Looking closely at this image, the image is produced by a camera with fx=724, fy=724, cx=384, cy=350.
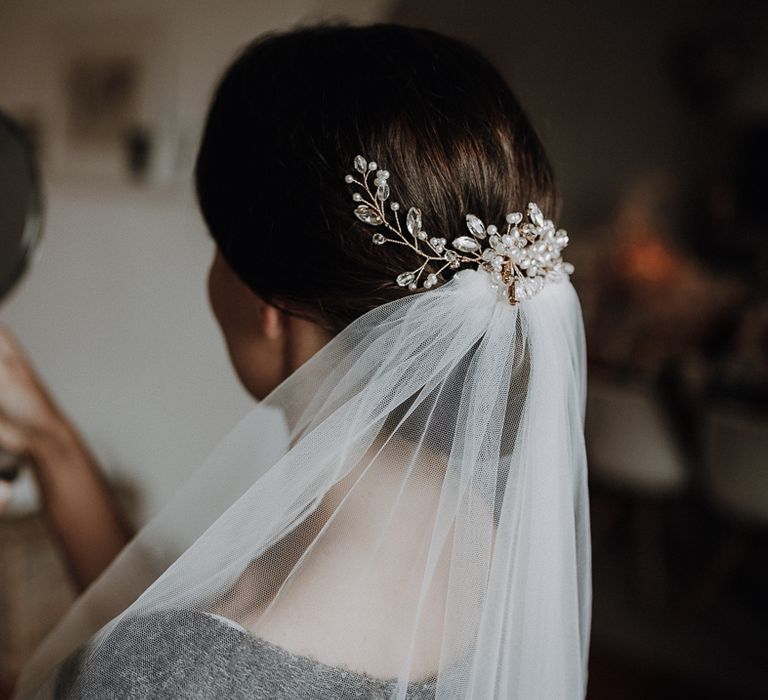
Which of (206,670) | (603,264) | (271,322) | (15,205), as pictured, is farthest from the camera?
(603,264)

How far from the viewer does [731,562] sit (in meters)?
2.50

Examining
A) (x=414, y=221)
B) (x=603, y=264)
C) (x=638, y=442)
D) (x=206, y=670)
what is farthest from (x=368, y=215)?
(x=603, y=264)

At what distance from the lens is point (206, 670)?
604 mm

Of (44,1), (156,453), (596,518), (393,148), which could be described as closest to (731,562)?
(596,518)

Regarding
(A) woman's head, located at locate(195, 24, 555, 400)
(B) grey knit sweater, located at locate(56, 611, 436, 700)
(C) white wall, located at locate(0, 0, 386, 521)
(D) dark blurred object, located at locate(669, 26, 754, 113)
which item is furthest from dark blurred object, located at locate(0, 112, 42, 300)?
(D) dark blurred object, located at locate(669, 26, 754, 113)

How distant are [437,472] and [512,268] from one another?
7.9 inches

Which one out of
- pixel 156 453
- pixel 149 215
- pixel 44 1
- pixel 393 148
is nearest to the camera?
pixel 393 148

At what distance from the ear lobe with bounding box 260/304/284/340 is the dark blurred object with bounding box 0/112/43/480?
18.2 inches

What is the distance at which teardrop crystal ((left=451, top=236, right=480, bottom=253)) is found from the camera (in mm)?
638

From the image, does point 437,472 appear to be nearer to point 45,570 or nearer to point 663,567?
point 45,570

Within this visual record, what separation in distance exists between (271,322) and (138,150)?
817 millimetres

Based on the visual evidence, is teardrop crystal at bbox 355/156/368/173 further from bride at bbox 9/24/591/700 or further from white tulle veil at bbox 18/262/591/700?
white tulle veil at bbox 18/262/591/700

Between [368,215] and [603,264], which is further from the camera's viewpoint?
[603,264]

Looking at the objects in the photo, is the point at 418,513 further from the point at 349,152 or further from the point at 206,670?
the point at 349,152
